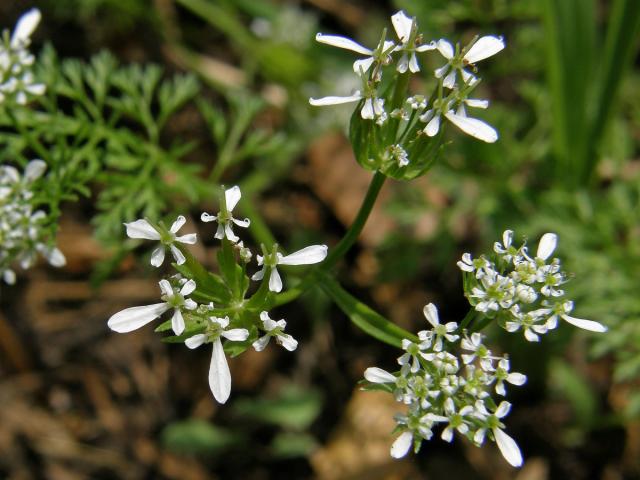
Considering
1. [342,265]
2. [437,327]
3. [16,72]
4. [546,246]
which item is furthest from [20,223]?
[342,265]

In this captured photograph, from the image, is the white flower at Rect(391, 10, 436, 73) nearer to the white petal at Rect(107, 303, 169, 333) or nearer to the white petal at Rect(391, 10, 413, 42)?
the white petal at Rect(391, 10, 413, 42)

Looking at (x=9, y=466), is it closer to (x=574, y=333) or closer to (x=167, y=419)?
(x=167, y=419)

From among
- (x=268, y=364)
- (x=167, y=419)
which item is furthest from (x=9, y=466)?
(x=268, y=364)

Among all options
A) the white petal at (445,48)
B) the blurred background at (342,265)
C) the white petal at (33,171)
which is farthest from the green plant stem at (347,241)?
the blurred background at (342,265)

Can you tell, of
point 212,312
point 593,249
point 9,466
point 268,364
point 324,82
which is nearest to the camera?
point 212,312

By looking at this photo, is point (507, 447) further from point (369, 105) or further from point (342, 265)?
point (342, 265)

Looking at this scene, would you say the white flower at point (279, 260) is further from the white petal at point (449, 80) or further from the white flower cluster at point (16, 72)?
the white flower cluster at point (16, 72)
